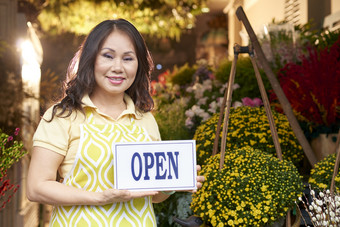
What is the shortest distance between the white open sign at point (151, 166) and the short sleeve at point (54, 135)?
180mm

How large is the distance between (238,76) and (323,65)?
1006 millimetres

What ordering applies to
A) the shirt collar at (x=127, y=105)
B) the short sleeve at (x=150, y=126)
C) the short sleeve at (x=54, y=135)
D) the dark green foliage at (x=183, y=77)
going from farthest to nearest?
the dark green foliage at (x=183, y=77) < the short sleeve at (x=150, y=126) < the shirt collar at (x=127, y=105) < the short sleeve at (x=54, y=135)

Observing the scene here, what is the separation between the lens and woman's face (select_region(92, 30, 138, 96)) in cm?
156

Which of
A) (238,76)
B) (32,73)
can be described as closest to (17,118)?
(32,73)

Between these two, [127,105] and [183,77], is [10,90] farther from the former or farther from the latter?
[127,105]

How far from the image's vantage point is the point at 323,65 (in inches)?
118

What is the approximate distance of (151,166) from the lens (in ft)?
4.74

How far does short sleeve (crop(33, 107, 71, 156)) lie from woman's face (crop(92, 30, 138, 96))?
0.17 metres

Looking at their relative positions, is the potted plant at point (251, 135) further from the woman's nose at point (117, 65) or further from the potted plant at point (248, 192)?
the woman's nose at point (117, 65)

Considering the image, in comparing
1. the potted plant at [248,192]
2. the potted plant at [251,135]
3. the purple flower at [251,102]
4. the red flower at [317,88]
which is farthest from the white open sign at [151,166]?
the purple flower at [251,102]

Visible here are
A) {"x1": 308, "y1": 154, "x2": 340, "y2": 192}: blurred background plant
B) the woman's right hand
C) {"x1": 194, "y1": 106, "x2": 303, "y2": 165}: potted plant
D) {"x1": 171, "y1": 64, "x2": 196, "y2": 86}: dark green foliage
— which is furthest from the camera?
{"x1": 171, "y1": 64, "x2": 196, "y2": 86}: dark green foliage

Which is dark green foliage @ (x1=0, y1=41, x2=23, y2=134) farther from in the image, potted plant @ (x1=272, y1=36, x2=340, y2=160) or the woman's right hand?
the woman's right hand

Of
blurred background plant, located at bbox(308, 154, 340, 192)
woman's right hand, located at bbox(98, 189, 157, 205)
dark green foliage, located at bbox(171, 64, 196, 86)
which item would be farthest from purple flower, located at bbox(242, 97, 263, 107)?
woman's right hand, located at bbox(98, 189, 157, 205)

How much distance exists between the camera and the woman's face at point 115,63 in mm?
1559
